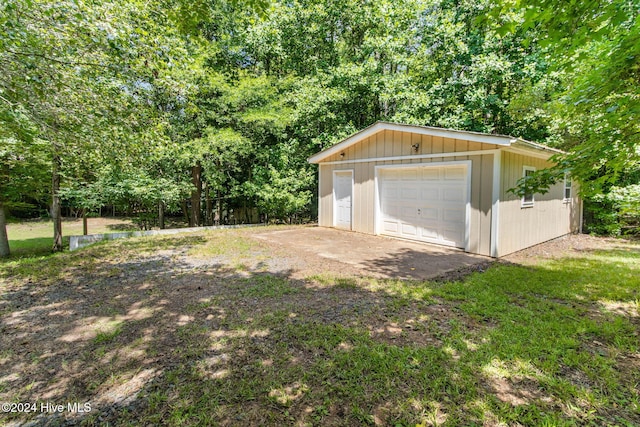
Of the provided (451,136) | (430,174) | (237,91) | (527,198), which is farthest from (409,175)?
(237,91)

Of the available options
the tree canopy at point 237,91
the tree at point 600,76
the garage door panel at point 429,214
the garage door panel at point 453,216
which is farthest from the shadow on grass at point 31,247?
the tree at point 600,76

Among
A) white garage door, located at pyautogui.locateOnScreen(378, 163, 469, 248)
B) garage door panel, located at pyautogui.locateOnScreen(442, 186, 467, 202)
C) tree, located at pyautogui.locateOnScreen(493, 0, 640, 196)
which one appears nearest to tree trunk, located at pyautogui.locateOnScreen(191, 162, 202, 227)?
white garage door, located at pyautogui.locateOnScreen(378, 163, 469, 248)

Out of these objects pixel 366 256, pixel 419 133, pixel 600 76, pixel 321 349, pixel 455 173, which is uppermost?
pixel 419 133

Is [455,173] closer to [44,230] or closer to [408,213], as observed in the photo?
[408,213]

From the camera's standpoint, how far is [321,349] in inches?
108

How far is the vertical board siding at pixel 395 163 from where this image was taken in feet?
21.7

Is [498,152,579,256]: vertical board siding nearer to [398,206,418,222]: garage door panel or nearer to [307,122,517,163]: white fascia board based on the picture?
[307,122,517,163]: white fascia board

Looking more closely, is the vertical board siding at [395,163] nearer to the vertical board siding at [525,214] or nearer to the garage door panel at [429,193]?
the vertical board siding at [525,214]

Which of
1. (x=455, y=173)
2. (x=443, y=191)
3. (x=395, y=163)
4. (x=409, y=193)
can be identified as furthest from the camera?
(x=395, y=163)

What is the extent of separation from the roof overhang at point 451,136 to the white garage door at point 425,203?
0.79 metres

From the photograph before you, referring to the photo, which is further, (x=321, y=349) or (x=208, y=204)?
(x=208, y=204)

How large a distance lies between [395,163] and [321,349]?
670cm

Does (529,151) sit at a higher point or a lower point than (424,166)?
higher

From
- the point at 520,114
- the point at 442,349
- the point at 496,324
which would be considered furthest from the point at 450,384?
the point at 520,114
